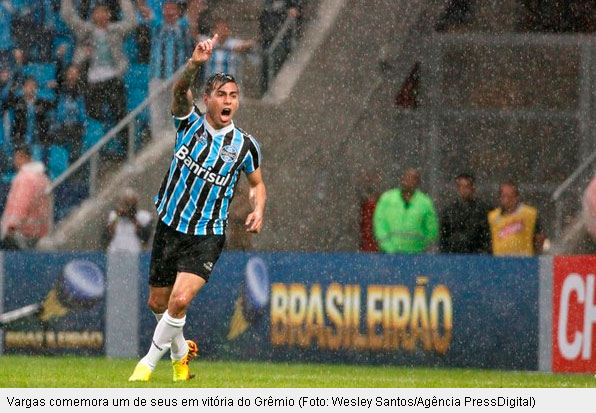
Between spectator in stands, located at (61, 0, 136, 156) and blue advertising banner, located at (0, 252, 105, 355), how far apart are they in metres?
3.24

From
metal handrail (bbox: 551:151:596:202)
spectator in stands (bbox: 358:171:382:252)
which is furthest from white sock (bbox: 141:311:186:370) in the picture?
metal handrail (bbox: 551:151:596:202)

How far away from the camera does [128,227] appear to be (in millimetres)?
17609

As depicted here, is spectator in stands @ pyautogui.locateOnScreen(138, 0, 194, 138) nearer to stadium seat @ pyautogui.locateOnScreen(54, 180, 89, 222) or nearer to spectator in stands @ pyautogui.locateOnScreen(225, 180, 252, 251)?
stadium seat @ pyautogui.locateOnScreen(54, 180, 89, 222)

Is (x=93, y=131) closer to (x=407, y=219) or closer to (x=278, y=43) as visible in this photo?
(x=278, y=43)

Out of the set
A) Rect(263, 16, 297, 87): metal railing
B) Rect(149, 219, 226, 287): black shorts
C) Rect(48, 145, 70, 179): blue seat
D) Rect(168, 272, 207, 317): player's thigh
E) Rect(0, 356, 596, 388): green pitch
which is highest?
Rect(263, 16, 297, 87): metal railing

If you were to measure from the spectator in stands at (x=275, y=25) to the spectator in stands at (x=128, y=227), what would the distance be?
7.37 ft

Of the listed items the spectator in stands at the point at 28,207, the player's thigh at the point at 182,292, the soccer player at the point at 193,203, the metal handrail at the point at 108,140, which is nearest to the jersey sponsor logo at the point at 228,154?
the soccer player at the point at 193,203

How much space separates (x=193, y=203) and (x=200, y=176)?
19cm

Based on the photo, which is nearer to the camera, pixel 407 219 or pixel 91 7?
pixel 407 219

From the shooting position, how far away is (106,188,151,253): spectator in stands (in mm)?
17547

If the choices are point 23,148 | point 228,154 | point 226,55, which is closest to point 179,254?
point 228,154

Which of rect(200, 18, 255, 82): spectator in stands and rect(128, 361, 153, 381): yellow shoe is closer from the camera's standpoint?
rect(128, 361, 153, 381): yellow shoe

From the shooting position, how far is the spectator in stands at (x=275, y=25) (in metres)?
19.0
